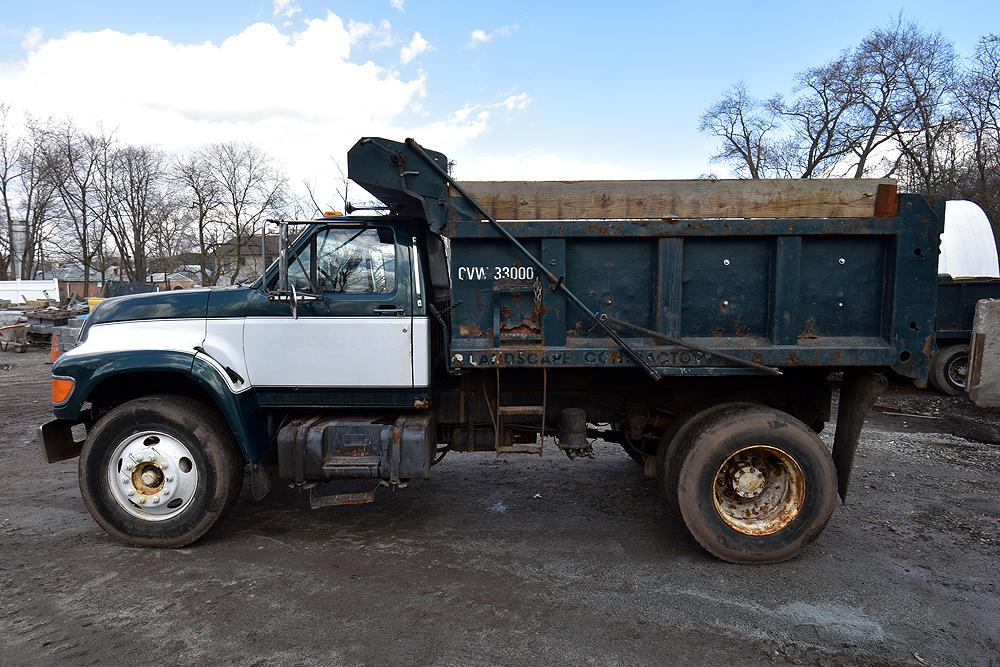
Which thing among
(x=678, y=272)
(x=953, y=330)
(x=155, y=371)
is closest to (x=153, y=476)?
(x=155, y=371)

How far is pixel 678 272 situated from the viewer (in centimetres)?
397

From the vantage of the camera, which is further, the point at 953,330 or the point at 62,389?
the point at 953,330

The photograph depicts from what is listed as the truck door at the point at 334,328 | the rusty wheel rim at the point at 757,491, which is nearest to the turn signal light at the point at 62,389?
the truck door at the point at 334,328

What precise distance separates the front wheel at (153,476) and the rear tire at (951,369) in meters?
10.9

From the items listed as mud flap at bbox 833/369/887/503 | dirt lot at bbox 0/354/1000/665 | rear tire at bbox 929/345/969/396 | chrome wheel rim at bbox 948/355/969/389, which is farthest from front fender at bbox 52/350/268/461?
chrome wheel rim at bbox 948/355/969/389

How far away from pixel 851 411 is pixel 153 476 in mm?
4982

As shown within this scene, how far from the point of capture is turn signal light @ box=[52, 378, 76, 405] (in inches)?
167

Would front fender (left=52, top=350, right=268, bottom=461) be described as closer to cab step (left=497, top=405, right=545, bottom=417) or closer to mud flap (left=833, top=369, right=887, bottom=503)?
cab step (left=497, top=405, right=545, bottom=417)

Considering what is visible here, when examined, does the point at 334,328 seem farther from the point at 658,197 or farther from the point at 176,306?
the point at 658,197

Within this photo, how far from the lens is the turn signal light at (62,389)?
425cm

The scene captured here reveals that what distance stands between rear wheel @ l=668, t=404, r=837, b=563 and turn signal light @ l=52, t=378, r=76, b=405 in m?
4.24

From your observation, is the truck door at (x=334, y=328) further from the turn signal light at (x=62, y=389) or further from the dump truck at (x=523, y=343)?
the turn signal light at (x=62, y=389)

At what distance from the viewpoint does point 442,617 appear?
Result: 3449 millimetres

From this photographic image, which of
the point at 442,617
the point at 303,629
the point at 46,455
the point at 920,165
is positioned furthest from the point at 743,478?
the point at 920,165
